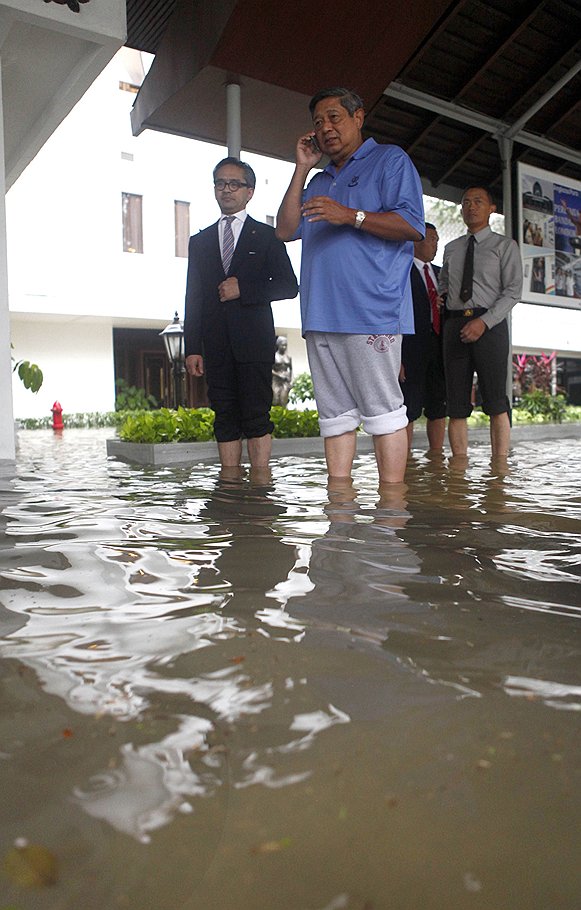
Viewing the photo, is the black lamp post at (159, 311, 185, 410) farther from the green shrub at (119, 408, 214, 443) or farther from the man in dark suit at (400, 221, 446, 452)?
the man in dark suit at (400, 221, 446, 452)

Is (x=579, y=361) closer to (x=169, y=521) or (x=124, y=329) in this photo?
(x=124, y=329)

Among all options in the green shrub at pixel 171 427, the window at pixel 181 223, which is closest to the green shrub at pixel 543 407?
the green shrub at pixel 171 427

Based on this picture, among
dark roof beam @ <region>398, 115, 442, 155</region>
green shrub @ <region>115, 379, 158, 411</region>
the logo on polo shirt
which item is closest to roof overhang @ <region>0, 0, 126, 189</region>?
dark roof beam @ <region>398, 115, 442, 155</region>

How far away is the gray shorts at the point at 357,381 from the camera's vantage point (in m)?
3.03

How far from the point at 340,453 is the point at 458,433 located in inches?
77.9

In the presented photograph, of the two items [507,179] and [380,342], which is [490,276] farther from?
[507,179]

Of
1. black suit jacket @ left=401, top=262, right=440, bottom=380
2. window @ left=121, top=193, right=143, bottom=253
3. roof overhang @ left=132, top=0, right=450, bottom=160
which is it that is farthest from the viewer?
window @ left=121, top=193, right=143, bottom=253

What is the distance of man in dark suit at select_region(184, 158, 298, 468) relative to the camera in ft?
13.4

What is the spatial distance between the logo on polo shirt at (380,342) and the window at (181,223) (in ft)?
60.4

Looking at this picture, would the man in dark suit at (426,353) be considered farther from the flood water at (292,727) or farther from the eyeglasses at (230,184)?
the flood water at (292,727)

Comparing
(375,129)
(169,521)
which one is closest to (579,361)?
(375,129)

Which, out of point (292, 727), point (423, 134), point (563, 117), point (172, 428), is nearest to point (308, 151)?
point (292, 727)

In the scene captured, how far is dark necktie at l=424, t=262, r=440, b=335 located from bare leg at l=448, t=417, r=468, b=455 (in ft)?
2.27

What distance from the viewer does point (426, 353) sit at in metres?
5.12
